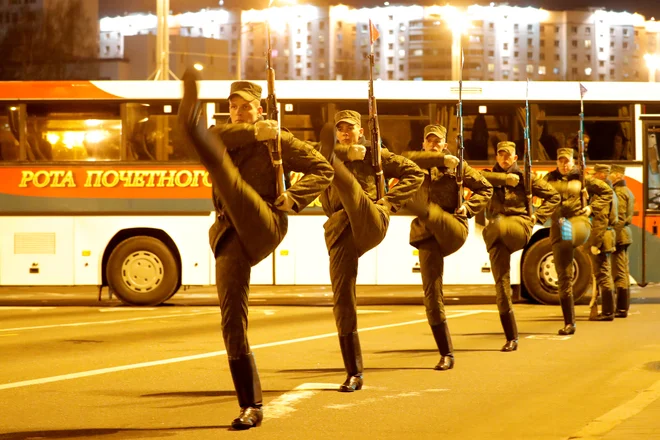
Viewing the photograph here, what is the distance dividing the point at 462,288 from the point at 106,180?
8670mm

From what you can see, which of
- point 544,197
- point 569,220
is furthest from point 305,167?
point 569,220

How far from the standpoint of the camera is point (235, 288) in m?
8.05

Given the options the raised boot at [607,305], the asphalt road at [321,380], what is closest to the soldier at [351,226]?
the asphalt road at [321,380]

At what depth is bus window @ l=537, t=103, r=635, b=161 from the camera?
67.4 ft

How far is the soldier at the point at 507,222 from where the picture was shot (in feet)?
41.5

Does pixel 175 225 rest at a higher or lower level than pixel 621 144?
lower

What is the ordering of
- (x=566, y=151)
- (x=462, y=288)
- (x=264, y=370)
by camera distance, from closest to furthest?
(x=264, y=370), (x=566, y=151), (x=462, y=288)

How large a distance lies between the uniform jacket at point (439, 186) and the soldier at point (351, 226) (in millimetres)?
1100

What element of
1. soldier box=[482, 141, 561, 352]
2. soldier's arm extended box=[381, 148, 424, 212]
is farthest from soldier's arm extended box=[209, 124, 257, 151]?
soldier box=[482, 141, 561, 352]

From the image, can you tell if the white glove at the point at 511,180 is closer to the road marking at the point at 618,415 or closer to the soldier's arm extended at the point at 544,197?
the soldier's arm extended at the point at 544,197

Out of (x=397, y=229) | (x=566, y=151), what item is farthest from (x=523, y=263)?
(x=566, y=151)

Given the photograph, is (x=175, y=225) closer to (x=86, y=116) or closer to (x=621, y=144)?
(x=86, y=116)

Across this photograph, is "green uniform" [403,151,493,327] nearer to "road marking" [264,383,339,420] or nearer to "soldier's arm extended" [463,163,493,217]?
"soldier's arm extended" [463,163,493,217]

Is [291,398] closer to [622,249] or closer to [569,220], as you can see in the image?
[569,220]
